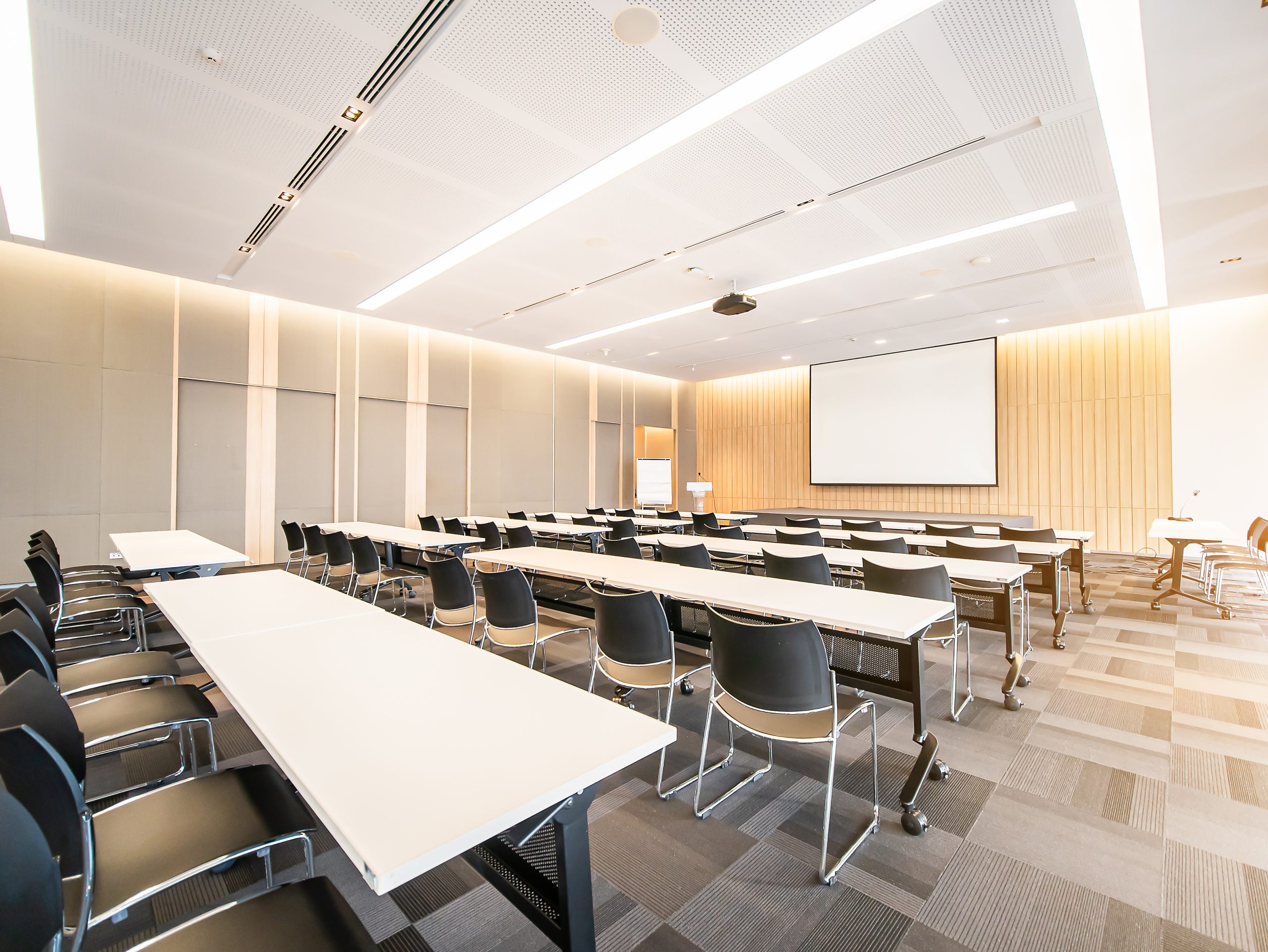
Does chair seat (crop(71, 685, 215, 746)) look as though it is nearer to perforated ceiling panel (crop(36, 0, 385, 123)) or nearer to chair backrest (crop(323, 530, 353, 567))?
chair backrest (crop(323, 530, 353, 567))

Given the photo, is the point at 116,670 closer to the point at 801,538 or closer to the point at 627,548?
the point at 627,548


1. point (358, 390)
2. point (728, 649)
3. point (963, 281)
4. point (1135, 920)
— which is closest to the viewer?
point (1135, 920)

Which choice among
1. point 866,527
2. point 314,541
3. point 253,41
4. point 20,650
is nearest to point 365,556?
point 314,541

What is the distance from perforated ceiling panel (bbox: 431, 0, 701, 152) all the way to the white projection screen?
7927 millimetres

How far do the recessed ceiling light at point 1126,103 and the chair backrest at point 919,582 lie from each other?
2.86 meters

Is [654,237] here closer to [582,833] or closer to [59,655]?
[582,833]

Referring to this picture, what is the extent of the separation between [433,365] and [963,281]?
764 centimetres

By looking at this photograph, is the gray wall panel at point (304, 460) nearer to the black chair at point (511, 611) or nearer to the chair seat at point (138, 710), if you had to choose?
the black chair at point (511, 611)

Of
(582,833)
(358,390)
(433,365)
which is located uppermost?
(433,365)

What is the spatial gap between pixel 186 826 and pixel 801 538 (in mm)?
4443

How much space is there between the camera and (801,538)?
16.3ft

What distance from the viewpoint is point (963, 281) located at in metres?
6.60

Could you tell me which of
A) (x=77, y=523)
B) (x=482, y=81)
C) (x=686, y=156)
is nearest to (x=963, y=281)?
(x=686, y=156)

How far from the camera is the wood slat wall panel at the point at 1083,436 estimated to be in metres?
8.09
